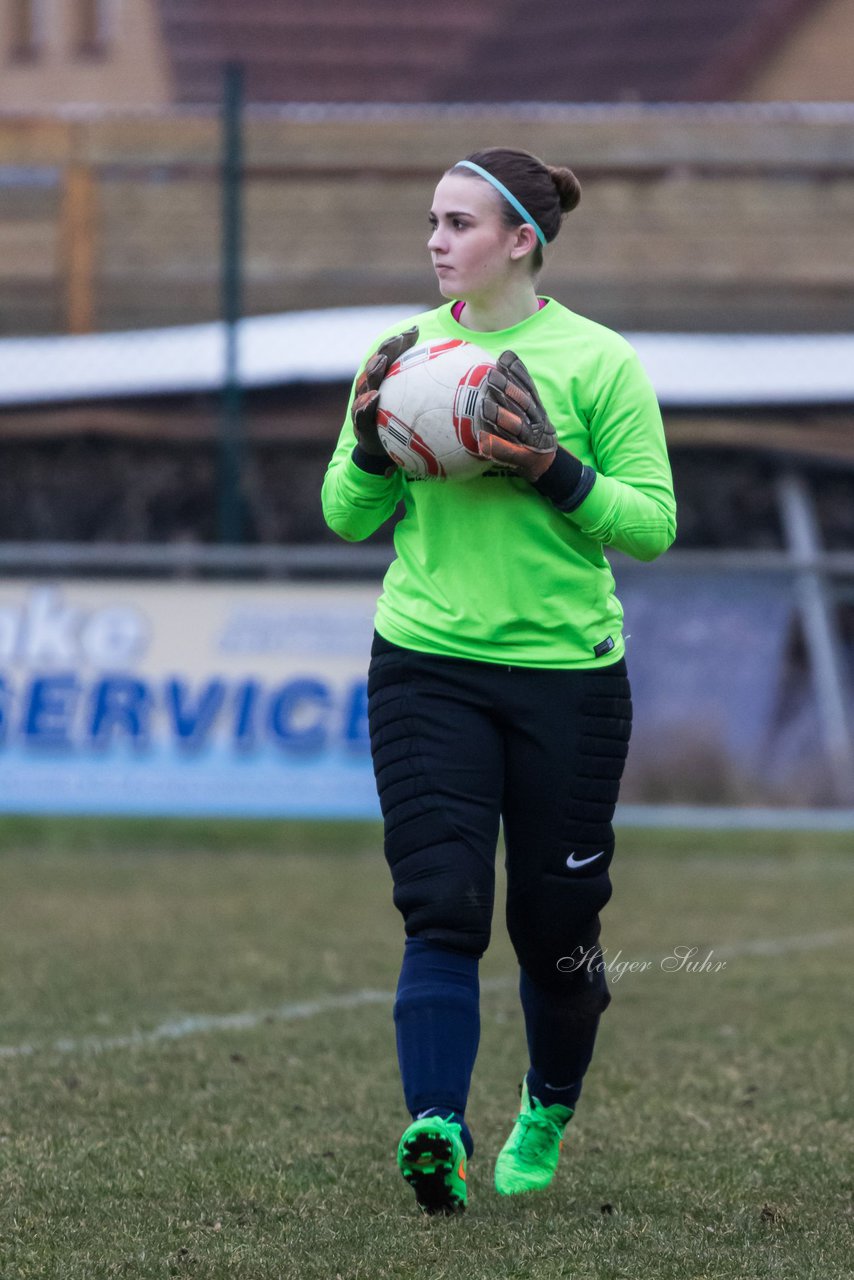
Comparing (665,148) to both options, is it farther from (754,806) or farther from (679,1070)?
(679,1070)

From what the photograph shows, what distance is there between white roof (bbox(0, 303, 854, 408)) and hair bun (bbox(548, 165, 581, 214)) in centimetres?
1038

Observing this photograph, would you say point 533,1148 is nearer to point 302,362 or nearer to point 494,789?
point 494,789

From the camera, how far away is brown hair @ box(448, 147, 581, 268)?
12.3 feet

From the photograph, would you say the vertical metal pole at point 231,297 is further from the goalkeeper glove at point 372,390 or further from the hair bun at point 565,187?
the goalkeeper glove at point 372,390

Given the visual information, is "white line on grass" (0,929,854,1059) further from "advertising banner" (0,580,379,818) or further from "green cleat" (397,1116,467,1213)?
"advertising banner" (0,580,379,818)

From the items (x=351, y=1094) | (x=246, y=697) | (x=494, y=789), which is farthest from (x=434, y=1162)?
(x=246, y=697)

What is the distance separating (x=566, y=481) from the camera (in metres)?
3.61

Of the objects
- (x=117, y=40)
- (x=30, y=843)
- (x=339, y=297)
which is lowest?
(x=30, y=843)

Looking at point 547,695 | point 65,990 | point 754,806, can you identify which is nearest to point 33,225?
point 754,806

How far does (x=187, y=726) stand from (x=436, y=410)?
7489mm

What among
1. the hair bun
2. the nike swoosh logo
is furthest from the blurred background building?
the nike swoosh logo

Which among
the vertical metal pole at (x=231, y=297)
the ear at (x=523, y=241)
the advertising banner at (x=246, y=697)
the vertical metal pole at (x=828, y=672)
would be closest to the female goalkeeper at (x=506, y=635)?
the ear at (x=523, y=241)

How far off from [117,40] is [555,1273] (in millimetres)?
15705

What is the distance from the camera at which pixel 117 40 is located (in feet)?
57.4
